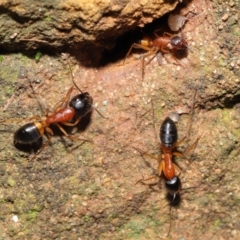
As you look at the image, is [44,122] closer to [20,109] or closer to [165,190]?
[20,109]

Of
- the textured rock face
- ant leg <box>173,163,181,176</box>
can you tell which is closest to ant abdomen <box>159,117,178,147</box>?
ant leg <box>173,163,181,176</box>

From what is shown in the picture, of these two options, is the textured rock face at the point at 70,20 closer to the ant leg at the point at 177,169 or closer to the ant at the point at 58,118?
the ant at the point at 58,118

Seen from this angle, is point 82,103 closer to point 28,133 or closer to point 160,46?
point 28,133

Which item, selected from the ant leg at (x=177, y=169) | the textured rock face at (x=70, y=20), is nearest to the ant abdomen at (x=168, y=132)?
the ant leg at (x=177, y=169)

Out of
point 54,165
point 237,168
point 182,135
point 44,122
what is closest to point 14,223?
point 54,165

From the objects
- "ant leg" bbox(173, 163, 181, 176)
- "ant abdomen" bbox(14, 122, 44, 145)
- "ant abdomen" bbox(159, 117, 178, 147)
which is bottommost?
"ant leg" bbox(173, 163, 181, 176)

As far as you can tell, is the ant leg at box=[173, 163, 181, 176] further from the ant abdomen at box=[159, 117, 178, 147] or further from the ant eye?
the ant eye
